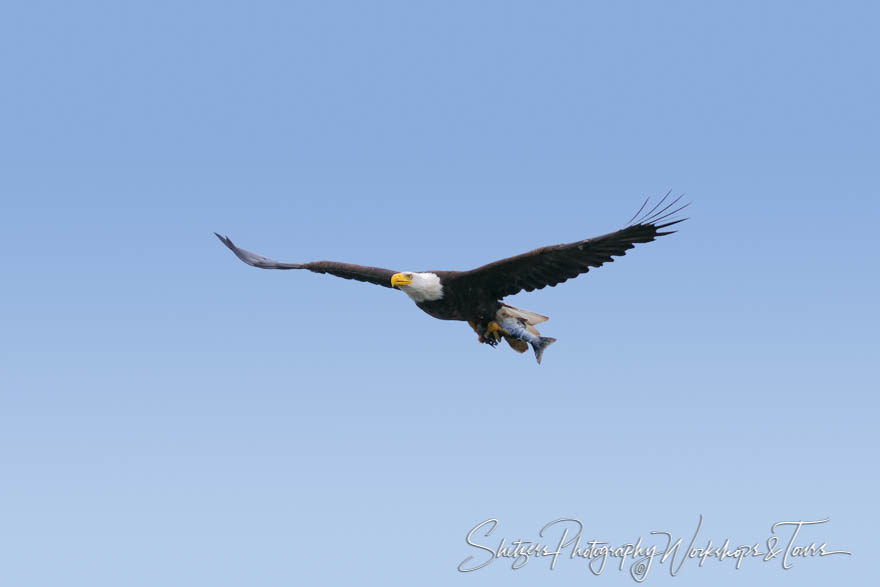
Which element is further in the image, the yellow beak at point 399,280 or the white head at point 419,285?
the yellow beak at point 399,280

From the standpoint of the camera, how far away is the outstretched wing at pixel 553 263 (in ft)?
43.2

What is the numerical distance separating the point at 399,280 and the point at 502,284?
4.45 feet

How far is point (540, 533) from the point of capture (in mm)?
14789

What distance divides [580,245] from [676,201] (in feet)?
3.91

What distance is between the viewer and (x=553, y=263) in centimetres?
1392

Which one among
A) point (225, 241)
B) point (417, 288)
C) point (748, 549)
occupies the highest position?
point (225, 241)

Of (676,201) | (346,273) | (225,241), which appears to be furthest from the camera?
(225,241)

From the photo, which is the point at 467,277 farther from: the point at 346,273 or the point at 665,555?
the point at 665,555

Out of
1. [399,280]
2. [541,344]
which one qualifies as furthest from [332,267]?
[541,344]

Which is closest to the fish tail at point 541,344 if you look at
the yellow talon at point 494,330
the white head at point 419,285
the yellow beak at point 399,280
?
A: the yellow talon at point 494,330

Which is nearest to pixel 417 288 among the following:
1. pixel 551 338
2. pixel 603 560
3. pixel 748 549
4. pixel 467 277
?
Result: pixel 467 277

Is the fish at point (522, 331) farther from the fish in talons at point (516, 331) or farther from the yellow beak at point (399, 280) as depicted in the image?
the yellow beak at point (399, 280)

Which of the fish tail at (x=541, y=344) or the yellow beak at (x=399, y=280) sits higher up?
the yellow beak at (x=399, y=280)

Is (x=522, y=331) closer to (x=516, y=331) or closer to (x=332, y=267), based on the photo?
(x=516, y=331)
